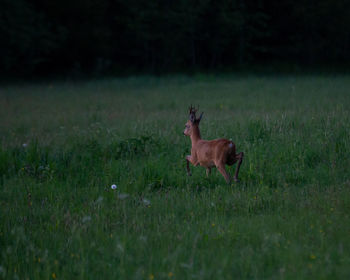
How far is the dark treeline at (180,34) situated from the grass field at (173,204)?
26424 millimetres

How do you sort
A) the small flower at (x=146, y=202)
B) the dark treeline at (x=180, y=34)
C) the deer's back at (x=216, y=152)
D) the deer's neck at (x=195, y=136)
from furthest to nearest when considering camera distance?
1. the dark treeline at (x=180, y=34)
2. the deer's neck at (x=195, y=136)
3. the deer's back at (x=216, y=152)
4. the small flower at (x=146, y=202)

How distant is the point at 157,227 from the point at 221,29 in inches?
1430

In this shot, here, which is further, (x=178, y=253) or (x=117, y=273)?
(x=178, y=253)

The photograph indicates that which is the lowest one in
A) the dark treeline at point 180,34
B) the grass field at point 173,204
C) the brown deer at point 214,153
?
the grass field at point 173,204

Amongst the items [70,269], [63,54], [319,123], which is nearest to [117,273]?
[70,269]

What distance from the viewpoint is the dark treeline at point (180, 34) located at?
36219 mm

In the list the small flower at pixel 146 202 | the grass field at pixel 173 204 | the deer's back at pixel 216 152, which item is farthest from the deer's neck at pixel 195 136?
the small flower at pixel 146 202

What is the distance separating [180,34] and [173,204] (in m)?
35.4

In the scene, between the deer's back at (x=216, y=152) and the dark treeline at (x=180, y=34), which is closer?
the deer's back at (x=216, y=152)

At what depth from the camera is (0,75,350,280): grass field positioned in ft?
12.8

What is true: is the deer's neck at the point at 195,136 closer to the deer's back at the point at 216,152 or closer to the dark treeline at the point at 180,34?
the deer's back at the point at 216,152

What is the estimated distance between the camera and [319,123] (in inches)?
360

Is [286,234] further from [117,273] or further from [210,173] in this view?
[210,173]

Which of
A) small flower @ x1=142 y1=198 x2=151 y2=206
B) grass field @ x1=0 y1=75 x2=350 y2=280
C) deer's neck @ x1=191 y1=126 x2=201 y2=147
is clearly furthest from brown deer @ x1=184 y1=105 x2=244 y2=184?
small flower @ x1=142 y1=198 x2=151 y2=206
